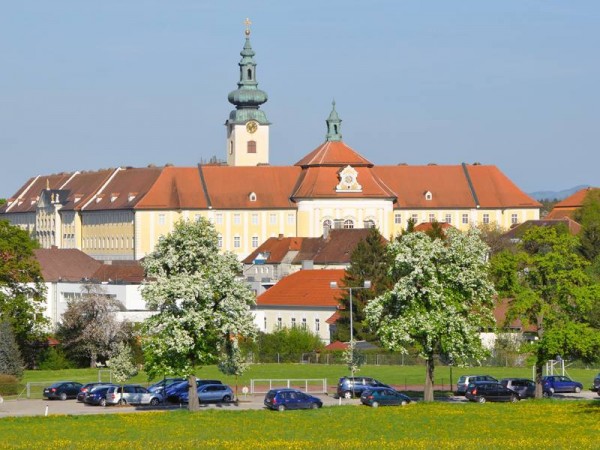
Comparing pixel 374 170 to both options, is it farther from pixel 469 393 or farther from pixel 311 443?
pixel 311 443

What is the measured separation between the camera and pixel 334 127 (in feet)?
618

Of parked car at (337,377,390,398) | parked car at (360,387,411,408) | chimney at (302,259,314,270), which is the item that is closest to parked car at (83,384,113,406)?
parked car at (337,377,390,398)

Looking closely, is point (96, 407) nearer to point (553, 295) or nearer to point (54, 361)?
point (553, 295)

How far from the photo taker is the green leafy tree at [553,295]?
6322 centimetres

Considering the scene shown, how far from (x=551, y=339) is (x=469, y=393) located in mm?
4270

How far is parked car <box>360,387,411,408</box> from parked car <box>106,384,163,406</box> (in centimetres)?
824

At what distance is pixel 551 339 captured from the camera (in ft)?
207

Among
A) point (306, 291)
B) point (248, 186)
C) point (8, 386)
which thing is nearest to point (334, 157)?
point (248, 186)

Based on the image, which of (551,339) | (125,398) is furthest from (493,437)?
(125,398)

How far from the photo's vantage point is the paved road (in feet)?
209

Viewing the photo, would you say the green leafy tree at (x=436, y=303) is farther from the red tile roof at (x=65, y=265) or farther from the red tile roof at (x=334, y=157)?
the red tile roof at (x=334, y=157)

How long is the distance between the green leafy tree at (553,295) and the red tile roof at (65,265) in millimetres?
60400


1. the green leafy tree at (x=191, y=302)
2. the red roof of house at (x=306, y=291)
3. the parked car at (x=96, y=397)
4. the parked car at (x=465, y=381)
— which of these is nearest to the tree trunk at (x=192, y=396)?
the green leafy tree at (x=191, y=302)

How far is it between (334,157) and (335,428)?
125 metres
